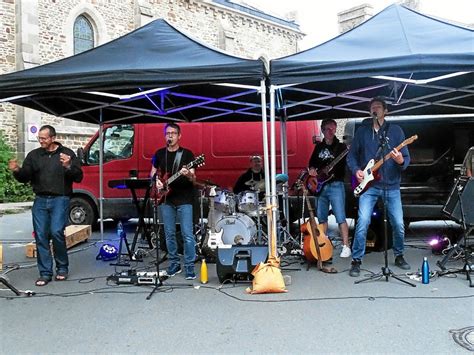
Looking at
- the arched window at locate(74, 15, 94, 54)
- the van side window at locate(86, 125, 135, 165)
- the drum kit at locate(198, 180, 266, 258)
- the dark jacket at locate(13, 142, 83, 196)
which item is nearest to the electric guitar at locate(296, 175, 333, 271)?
the drum kit at locate(198, 180, 266, 258)

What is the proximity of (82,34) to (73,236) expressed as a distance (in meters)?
13.0

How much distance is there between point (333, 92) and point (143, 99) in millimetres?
2818

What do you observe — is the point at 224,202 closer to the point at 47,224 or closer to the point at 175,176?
the point at 175,176

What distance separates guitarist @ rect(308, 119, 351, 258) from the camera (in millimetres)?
6676

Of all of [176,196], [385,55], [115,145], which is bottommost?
[176,196]

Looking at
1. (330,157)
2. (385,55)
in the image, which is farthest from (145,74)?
(330,157)

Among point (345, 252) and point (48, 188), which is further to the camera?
point (345, 252)

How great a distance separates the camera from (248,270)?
5266mm

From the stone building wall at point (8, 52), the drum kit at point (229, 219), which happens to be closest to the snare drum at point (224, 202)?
the drum kit at point (229, 219)

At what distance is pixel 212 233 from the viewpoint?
6.75m

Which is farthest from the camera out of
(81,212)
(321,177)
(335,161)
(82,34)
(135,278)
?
(82,34)

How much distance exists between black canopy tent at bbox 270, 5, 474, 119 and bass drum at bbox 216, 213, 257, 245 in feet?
5.92

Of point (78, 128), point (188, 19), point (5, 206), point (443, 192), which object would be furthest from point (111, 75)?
point (188, 19)

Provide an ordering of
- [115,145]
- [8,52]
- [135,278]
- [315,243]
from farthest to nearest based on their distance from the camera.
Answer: [8,52] → [115,145] → [315,243] → [135,278]
